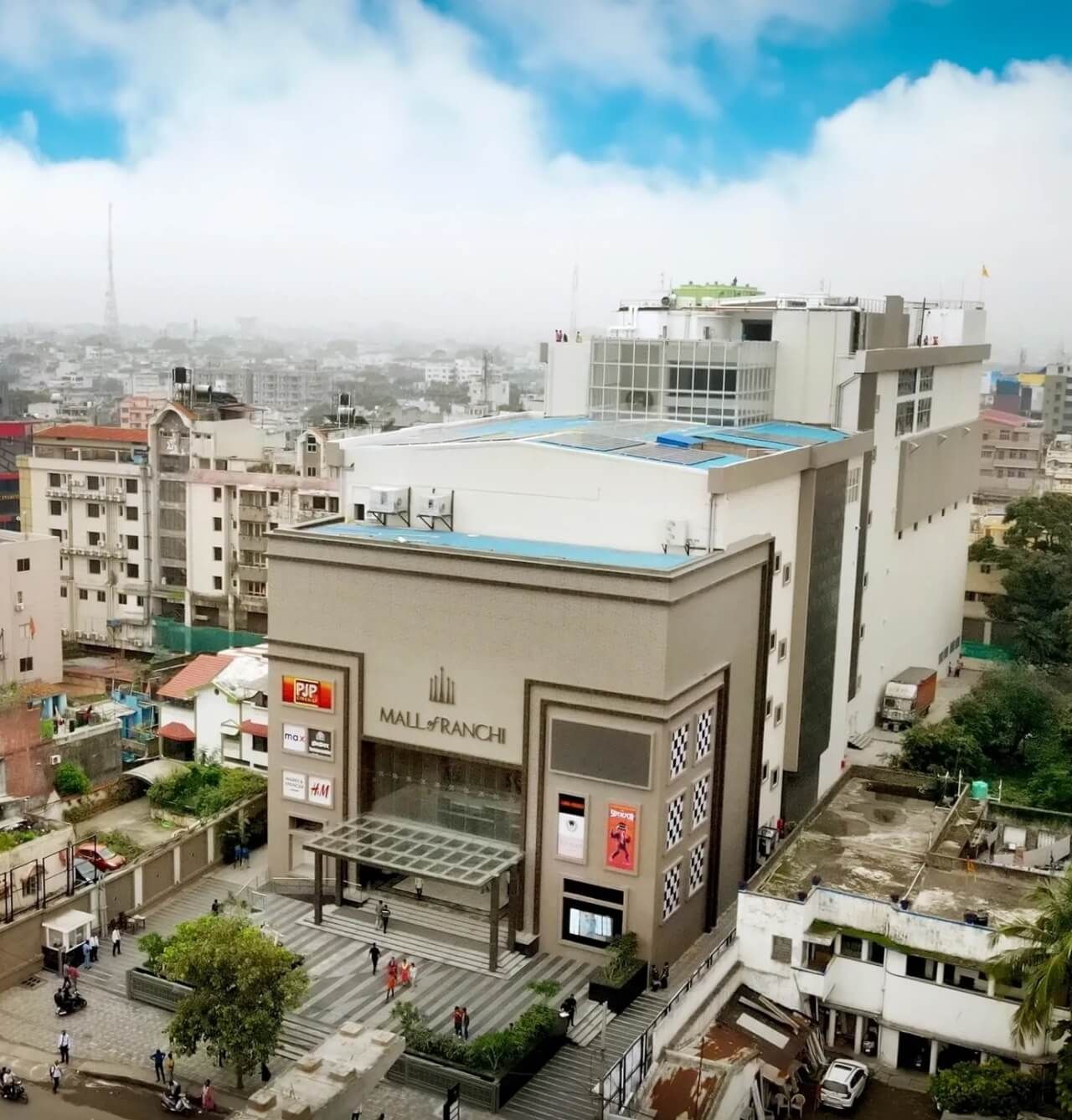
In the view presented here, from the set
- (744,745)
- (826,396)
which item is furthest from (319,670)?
(826,396)

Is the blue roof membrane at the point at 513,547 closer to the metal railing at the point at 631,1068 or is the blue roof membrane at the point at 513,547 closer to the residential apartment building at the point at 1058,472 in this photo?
the metal railing at the point at 631,1068

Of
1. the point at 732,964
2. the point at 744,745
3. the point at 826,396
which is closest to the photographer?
the point at 732,964

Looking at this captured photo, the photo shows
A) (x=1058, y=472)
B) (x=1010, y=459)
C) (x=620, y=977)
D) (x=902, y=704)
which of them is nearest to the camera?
(x=620, y=977)

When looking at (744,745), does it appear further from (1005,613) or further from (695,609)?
(1005,613)

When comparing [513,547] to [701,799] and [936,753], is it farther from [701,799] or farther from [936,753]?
[936,753]

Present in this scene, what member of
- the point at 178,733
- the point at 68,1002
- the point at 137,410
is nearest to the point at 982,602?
the point at 178,733

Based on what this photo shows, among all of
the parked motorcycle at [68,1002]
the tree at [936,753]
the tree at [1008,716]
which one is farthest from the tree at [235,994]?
the tree at [1008,716]

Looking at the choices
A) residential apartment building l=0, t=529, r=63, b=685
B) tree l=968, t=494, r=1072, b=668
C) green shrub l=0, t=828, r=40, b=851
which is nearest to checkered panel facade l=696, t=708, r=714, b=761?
green shrub l=0, t=828, r=40, b=851
